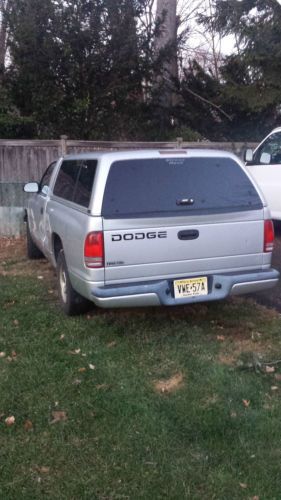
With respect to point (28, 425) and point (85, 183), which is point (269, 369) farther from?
point (85, 183)

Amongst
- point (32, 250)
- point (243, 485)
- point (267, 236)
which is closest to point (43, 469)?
point (243, 485)

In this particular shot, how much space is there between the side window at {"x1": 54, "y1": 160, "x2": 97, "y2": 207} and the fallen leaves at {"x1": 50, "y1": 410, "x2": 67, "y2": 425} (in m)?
1.94

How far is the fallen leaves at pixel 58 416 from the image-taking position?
12.6ft

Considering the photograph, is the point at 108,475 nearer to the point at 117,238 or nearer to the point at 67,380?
the point at 67,380

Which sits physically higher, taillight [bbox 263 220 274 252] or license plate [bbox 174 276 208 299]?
taillight [bbox 263 220 274 252]

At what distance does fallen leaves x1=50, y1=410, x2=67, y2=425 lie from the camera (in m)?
3.83

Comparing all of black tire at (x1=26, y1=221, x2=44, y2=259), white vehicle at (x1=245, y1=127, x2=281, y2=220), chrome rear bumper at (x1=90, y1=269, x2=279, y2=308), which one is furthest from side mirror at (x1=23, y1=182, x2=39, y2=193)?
white vehicle at (x1=245, y1=127, x2=281, y2=220)

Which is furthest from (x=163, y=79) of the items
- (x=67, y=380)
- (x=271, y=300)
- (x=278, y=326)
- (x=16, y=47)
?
(x=67, y=380)

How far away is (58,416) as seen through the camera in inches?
153

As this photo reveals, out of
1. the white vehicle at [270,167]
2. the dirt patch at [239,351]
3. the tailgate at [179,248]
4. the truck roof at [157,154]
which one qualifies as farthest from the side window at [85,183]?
the white vehicle at [270,167]

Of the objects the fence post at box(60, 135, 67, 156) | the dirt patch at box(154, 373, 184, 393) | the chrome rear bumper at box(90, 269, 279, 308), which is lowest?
the dirt patch at box(154, 373, 184, 393)

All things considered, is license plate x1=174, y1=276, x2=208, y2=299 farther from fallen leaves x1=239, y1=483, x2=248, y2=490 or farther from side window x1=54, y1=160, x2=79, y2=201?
fallen leaves x1=239, y1=483, x2=248, y2=490

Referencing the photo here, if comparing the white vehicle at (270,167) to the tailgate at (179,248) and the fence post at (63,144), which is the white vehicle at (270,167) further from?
the tailgate at (179,248)

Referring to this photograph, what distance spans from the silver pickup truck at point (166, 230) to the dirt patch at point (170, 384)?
0.73 meters
